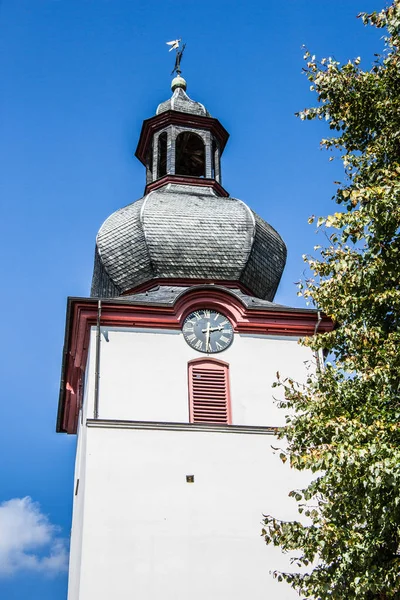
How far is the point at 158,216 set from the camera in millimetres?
22844

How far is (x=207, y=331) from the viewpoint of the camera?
2069cm

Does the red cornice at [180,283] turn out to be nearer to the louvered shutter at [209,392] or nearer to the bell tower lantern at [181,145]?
the louvered shutter at [209,392]

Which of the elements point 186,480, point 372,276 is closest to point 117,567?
point 186,480

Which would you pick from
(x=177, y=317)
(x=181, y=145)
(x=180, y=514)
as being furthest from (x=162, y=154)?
(x=180, y=514)

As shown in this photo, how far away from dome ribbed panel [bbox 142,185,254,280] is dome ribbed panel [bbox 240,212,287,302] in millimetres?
233

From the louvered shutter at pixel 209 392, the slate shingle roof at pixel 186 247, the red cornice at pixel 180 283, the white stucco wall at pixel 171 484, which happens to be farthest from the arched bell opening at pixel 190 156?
the louvered shutter at pixel 209 392

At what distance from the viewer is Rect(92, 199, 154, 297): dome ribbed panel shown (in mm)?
22234

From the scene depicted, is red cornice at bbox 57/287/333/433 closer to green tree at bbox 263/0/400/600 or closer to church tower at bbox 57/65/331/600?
church tower at bbox 57/65/331/600

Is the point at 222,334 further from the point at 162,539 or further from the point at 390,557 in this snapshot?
the point at 390,557

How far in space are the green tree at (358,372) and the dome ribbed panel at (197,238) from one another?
8.69 m

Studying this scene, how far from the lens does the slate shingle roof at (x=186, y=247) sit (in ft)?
72.8

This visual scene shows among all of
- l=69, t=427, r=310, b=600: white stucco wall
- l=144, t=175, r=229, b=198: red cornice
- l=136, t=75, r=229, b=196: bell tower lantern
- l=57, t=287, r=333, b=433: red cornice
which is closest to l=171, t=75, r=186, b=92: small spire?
l=136, t=75, r=229, b=196: bell tower lantern

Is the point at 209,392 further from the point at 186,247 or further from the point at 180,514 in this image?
the point at 186,247

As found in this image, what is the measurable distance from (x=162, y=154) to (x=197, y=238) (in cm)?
506
